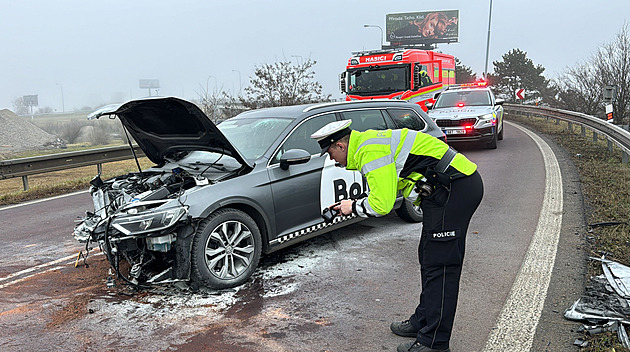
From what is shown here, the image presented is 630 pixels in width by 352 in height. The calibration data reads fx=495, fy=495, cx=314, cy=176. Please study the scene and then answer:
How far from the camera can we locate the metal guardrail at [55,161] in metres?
9.83

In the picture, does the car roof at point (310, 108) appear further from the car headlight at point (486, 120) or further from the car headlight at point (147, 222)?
the car headlight at point (486, 120)

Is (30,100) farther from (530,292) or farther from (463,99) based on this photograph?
(530,292)

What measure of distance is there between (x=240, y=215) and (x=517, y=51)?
5942 cm

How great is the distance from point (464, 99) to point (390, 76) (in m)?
3.25

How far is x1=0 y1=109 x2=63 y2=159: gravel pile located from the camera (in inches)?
A: 1154

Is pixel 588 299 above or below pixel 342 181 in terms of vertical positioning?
below

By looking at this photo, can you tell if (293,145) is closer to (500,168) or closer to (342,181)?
(342,181)

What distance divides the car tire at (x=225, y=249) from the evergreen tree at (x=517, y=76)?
56.2 meters

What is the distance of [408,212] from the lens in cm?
654

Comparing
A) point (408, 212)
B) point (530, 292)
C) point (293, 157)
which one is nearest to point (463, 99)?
point (408, 212)

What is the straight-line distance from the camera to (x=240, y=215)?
4.59 meters

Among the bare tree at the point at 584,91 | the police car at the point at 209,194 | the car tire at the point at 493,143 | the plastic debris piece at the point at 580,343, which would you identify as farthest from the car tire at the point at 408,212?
the bare tree at the point at 584,91

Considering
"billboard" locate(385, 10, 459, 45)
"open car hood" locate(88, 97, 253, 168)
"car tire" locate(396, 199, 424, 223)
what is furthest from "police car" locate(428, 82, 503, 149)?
"billboard" locate(385, 10, 459, 45)

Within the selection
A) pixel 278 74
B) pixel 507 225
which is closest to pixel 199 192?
pixel 507 225
